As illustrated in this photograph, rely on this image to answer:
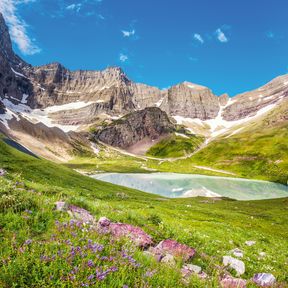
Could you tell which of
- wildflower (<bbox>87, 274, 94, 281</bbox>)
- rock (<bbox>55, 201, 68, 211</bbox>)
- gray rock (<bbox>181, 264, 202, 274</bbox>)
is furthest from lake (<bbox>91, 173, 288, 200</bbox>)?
wildflower (<bbox>87, 274, 94, 281</bbox>)

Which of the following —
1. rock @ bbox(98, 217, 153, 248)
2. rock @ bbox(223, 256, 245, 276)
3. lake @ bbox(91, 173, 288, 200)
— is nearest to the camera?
rock @ bbox(98, 217, 153, 248)

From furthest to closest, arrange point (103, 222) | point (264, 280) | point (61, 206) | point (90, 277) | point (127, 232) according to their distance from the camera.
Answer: point (103, 222) → point (61, 206) → point (127, 232) → point (264, 280) → point (90, 277)

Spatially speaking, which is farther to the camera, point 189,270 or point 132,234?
point 132,234

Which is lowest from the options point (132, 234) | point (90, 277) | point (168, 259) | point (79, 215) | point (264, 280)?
point (264, 280)

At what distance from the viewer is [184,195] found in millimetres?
111250

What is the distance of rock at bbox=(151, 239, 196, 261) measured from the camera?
10930 millimetres

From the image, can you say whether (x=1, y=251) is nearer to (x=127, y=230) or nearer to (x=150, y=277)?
(x=150, y=277)

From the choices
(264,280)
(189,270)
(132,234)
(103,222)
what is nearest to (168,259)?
(189,270)

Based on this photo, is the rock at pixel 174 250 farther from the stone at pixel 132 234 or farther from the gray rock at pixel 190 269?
the gray rock at pixel 190 269

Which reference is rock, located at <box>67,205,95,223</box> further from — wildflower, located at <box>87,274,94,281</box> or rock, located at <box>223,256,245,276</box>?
rock, located at <box>223,256,245,276</box>

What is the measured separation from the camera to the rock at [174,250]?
10.9 m

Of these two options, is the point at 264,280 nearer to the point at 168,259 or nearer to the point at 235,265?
the point at 235,265

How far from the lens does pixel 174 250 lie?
37.3ft

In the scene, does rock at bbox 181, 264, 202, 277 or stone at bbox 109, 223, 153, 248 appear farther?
stone at bbox 109, 223, 153, 248
